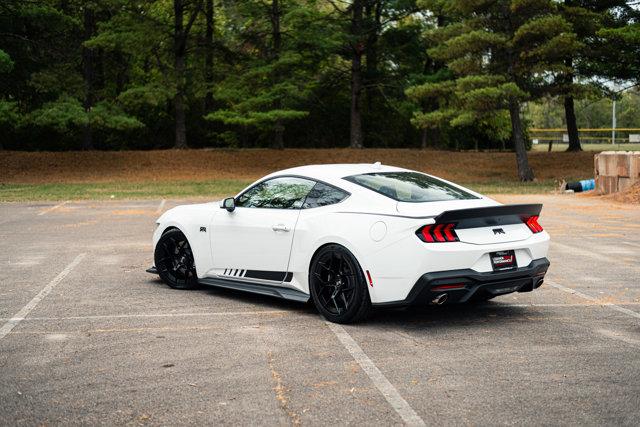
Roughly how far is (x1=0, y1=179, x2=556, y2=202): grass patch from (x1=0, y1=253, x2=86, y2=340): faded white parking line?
49.6 feet

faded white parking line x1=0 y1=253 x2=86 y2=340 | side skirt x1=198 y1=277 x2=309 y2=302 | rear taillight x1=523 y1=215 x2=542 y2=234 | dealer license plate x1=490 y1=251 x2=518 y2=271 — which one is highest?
rear taillight x1=523 y1=215 x2=542 y2=234

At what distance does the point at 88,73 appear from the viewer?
40.9 meters

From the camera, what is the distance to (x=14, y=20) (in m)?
40.9

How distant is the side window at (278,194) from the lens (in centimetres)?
823

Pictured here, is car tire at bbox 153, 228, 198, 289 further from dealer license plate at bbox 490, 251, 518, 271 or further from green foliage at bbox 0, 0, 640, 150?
green foliage at bbox 0, 0, 640, 150

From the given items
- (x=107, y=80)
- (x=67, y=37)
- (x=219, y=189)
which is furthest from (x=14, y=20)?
(x=219, y=189)

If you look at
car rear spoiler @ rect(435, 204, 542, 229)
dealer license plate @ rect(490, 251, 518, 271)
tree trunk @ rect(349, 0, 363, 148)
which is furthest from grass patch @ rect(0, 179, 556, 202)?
dealer license plate @ rect(490, 251, 518, 271)

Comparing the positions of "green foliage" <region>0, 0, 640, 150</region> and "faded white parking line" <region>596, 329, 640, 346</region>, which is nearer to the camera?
"faded white parking line" <region>596, 329, 640, 346</region>

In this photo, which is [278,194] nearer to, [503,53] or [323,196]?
[323,196]

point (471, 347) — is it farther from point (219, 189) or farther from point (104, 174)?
point (104, 174)

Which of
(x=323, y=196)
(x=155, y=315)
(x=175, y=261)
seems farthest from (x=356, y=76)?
(x=155, y=315)

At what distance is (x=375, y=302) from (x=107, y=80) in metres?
44.2

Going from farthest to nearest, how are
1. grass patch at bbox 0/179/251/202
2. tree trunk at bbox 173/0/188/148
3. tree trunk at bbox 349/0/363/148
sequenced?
tree trunk at bbox 349/0/363/148, tree trunk at bbox 173/0/188/148, grass patch at bbox 0/179/251/202

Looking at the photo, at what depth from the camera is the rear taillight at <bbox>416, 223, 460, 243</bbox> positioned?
7.00 metres
